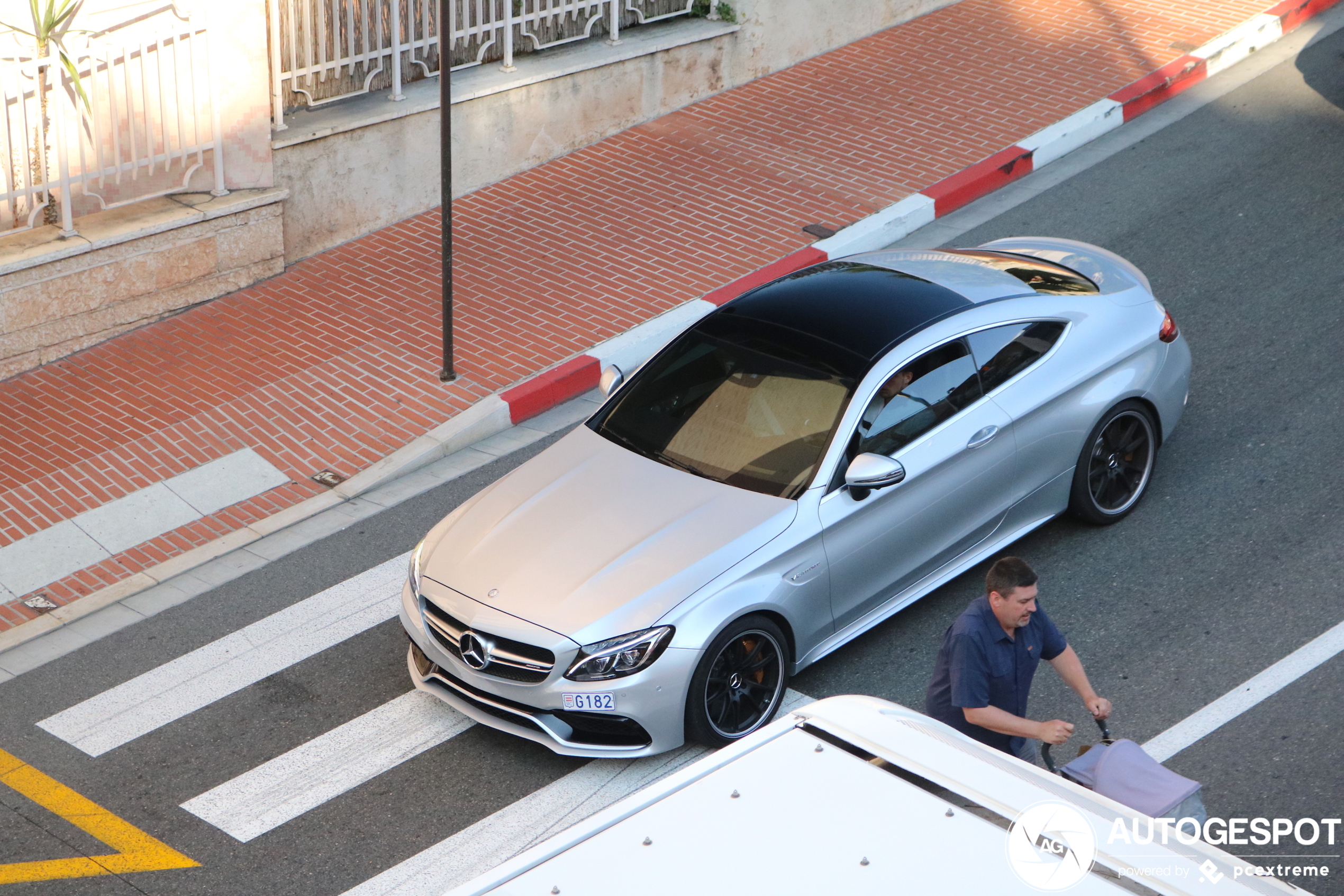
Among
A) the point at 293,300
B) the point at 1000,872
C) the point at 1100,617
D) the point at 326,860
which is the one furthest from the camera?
the point at 293,300

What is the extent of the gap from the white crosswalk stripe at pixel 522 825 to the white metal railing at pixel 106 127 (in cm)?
604

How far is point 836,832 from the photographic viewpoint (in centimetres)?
356

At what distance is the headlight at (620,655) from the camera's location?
247 inches

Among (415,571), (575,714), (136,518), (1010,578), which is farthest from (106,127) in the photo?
(1010,578)

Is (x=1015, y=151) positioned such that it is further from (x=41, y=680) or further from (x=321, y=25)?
(x=41, y=680)

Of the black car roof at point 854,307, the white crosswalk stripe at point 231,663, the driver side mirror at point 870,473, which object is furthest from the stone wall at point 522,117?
the driver side mirror at point 870,473

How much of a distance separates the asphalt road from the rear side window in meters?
1.30

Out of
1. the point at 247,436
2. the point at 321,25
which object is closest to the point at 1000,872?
the point at 247,436

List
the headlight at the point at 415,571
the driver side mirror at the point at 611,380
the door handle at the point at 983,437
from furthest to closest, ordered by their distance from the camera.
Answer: the driver side mirror at the point at 611,380, the door handle at the point at 983,437, the headlight at the point at 415,571

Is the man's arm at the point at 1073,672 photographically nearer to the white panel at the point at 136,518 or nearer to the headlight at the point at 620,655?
the headlight at the point at 620,655

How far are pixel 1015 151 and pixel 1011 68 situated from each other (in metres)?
2.15

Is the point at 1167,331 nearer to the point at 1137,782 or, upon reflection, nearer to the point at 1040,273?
the point at 1040,273

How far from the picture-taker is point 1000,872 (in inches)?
132

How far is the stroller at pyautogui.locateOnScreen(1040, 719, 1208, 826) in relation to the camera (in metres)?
4.67
